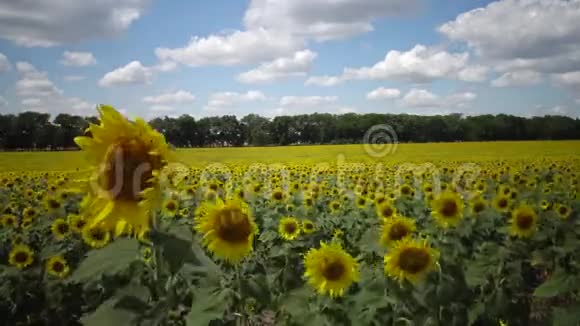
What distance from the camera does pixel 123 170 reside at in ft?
4.64

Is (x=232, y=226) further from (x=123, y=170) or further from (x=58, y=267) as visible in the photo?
(x=58, y=267)

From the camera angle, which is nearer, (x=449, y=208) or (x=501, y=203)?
(x=449, y=208)

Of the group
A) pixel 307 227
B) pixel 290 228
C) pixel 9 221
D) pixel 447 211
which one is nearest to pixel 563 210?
pixel 447 211

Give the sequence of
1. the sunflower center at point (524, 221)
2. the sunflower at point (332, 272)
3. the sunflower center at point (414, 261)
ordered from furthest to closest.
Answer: the sunflower center at point (524, 221) < the sunflower center at point (414, 261) < the sunflower at point (332, 272)

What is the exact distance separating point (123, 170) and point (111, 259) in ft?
0.81

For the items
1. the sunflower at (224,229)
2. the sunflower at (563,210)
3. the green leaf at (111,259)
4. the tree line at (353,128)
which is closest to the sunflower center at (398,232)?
the sunflower at (224,229)

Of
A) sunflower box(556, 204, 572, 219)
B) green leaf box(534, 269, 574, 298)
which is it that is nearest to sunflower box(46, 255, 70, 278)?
green leaf box(534, 269, 574, 298)

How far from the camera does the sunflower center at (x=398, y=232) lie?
4.14 metres

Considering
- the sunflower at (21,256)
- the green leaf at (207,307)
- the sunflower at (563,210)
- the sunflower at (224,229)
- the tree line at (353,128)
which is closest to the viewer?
the green leaf at (207,307)

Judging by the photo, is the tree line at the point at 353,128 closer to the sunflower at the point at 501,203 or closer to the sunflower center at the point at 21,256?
the sunflower center at the point at 21,256

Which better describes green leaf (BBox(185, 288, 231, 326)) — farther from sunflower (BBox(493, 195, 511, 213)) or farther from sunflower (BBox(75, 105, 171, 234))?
sunflower (BBox(493, 195, 511, 213))

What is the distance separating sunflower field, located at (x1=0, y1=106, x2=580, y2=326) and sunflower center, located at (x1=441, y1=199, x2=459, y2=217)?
1 centimetres

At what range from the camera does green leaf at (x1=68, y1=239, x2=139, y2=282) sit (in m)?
1.36

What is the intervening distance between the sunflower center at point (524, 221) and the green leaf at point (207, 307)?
4180 millimetres
